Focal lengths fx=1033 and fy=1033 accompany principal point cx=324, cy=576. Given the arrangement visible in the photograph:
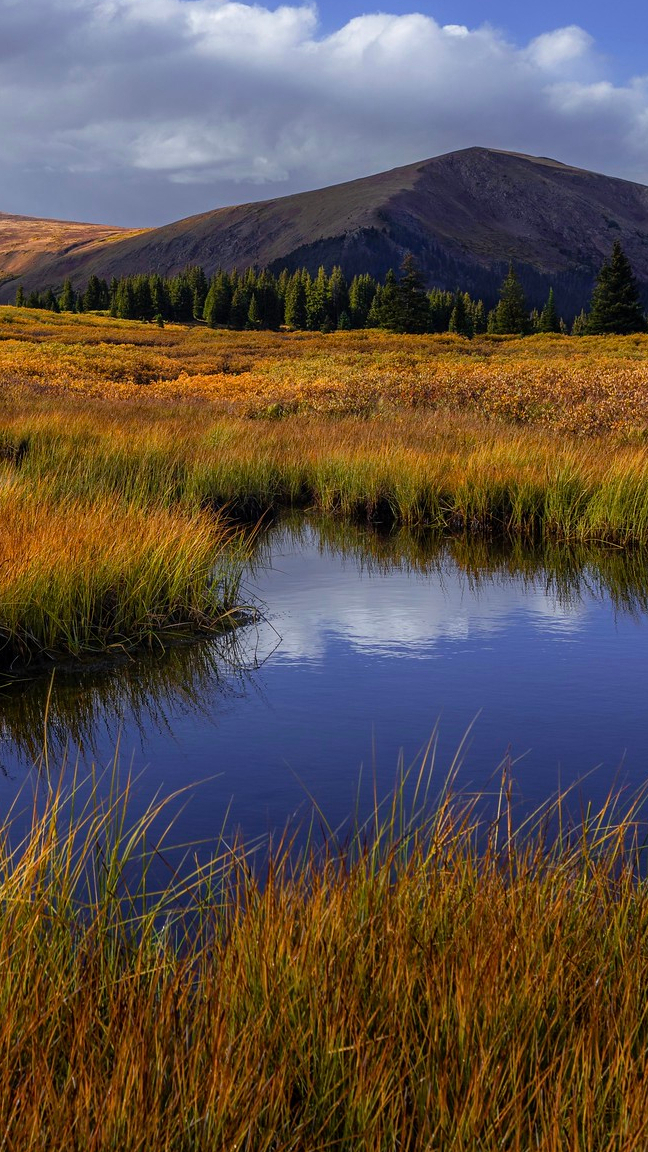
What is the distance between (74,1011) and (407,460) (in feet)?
36.2

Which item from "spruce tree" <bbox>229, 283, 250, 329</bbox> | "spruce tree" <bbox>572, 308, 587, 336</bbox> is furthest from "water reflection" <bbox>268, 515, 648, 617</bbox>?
"spruce tree" <bbox>229, 283, 250, 329</bbox>

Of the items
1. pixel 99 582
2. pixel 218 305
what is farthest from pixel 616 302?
pixel 99 582

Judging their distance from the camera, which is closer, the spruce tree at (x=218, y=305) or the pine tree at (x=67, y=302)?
the spruce tree at (x=218, y=305)

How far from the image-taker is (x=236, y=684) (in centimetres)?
646

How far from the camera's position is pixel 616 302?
5725cm

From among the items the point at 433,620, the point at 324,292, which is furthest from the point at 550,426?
the point at 324,292

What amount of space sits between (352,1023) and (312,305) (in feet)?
315

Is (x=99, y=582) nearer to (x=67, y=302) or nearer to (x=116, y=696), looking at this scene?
(x=116, y=696)

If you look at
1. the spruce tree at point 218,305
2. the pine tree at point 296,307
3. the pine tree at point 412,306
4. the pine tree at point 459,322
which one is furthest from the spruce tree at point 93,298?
the pine tree at point 412,306

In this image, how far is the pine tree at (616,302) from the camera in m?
56.1

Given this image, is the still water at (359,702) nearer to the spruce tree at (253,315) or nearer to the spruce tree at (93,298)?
the spruce tree at (253,315)

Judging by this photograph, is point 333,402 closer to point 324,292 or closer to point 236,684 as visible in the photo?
point 236,684

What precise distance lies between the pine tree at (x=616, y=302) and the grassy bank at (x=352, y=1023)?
2250 inches

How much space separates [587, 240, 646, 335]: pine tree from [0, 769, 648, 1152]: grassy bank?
5715 cm
